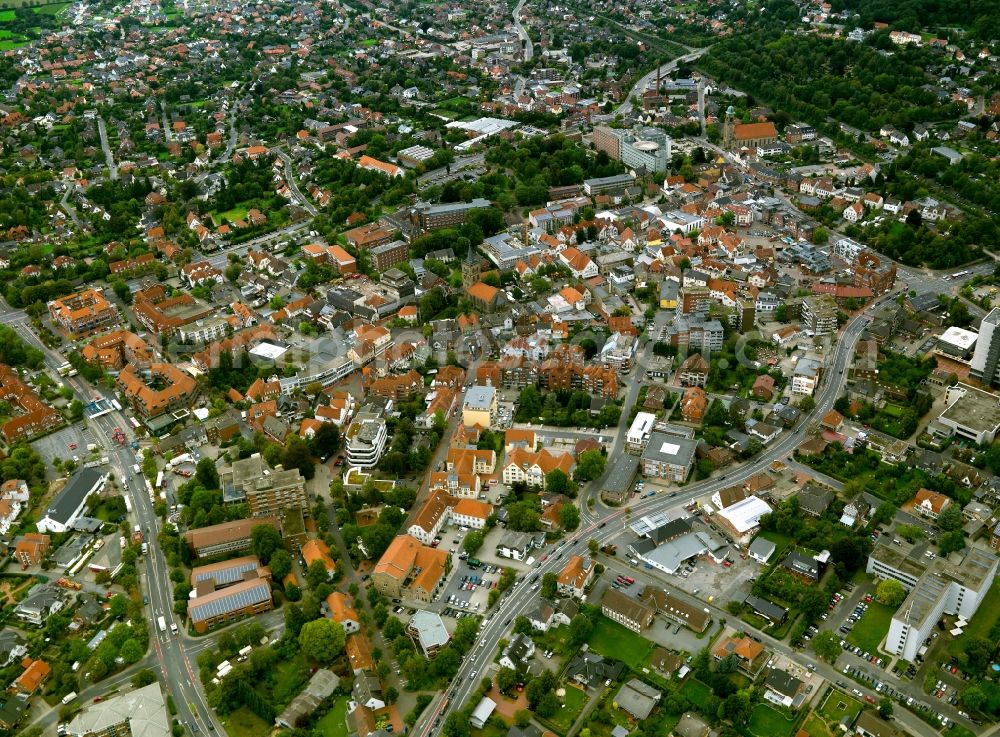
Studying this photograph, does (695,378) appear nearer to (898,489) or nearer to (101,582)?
(898,489)

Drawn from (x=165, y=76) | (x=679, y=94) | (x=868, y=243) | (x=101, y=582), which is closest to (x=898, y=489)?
(x=868, y=243)

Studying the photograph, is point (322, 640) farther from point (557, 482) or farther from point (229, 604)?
point (557, 482)

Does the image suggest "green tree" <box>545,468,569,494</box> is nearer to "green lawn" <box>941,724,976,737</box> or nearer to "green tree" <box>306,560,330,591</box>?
"green tree" <box>306,560,330,591</box>

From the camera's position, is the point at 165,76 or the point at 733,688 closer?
the point at 733,688

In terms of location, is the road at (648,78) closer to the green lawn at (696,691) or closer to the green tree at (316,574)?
the green tree at (316,574)

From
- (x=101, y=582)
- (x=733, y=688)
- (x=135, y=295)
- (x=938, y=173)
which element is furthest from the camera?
(x=938, y=173)

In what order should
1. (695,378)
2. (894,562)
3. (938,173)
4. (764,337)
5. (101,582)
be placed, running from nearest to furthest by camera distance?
1. (894,562)
2. (101,582)
3. (695,378)
4. (764,337)
5. (938,173)

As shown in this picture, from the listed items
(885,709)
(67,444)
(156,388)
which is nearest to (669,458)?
(885,709)
